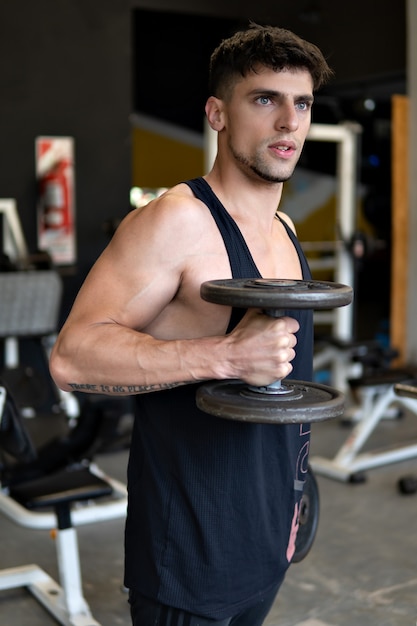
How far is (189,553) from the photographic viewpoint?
123cm

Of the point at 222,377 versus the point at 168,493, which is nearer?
the point at 222,377

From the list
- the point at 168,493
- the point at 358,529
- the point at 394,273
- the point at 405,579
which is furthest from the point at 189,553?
the point at 394,273

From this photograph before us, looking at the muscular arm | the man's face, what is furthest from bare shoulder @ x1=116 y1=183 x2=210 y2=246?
the man's face

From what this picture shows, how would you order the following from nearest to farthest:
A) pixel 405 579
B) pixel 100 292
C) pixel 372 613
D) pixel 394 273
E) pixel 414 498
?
pixel 100 292 < pixel 372 613 < pixel 405 579 < pixel 414 498 < pixel 394 273

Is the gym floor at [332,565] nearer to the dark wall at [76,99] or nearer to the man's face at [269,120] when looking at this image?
the man's face at [269,120]

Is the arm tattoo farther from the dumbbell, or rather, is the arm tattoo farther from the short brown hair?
the short brown hair

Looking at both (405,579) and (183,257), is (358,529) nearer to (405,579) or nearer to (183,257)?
(405,579)

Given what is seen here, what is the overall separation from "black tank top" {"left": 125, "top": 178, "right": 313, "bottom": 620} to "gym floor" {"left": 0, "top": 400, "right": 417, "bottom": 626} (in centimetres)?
124

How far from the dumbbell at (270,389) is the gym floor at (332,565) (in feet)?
4.80

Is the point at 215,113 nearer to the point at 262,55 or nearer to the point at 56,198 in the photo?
the point at 262,55

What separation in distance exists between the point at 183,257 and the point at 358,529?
218 centimetres

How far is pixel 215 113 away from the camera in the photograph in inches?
50.4

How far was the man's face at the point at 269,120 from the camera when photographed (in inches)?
48.1

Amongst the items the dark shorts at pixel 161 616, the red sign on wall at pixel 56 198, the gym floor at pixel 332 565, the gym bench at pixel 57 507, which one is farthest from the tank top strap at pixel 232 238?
the red sign on wall at pixel 56 198
